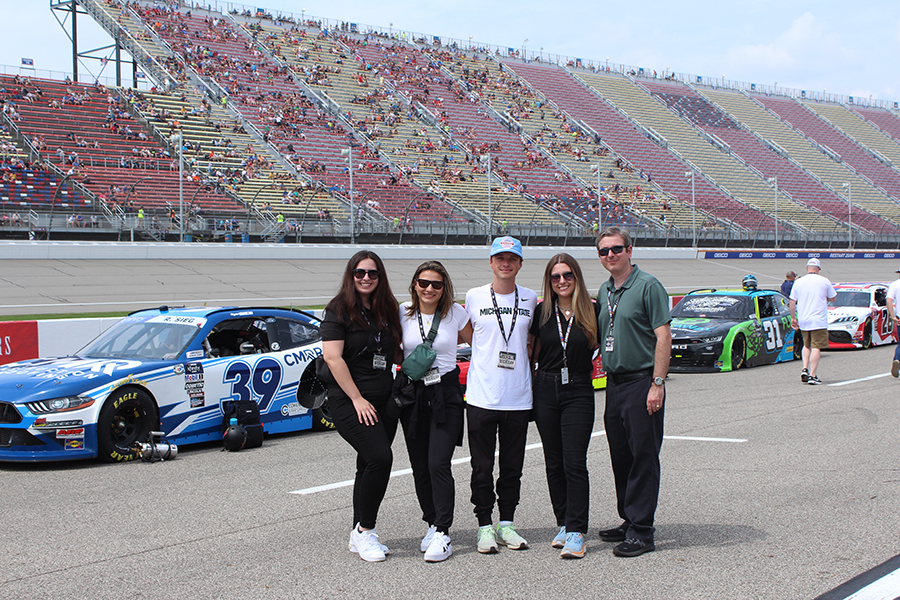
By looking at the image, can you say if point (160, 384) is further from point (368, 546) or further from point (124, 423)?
point (368, 546)

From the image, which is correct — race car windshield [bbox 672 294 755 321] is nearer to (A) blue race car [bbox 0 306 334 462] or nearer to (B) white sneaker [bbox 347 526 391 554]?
(A) blue race car [bbox 0 306 334 462]

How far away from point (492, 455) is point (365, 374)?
0.88 meters

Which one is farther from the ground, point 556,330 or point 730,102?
point 730,102

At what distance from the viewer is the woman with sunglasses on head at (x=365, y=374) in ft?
15.8

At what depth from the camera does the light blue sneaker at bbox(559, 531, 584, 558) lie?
475 cm

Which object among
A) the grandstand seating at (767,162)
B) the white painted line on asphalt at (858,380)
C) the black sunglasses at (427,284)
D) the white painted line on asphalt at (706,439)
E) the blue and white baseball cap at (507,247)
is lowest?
the white painted line on asphalt at (858,380)

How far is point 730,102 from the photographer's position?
77938 millimetres

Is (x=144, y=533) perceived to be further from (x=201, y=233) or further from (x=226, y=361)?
(x=201, y=233)

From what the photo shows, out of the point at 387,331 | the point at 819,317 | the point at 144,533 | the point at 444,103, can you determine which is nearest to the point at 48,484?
the point at 144,533

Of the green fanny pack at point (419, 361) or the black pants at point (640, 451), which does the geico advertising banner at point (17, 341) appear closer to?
the green fanny pack at point (419, 361)

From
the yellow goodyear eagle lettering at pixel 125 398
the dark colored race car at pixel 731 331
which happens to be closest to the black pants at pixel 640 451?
the yellow goodyear eagle lettering at pixel 125 398

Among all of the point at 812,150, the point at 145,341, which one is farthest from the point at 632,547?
the point at 812,150

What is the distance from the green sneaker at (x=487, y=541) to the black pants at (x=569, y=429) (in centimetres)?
42

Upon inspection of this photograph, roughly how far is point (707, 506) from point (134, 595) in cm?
365
